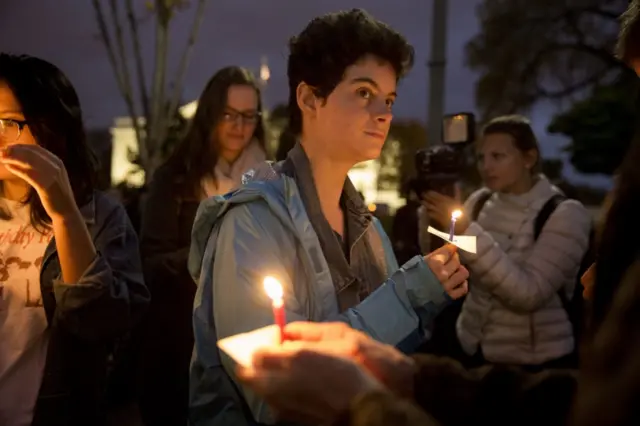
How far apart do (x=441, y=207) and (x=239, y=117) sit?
1317 millimetres

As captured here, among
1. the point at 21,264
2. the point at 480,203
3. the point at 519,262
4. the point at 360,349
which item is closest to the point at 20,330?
the point at 21,264

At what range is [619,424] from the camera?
32.2 inches

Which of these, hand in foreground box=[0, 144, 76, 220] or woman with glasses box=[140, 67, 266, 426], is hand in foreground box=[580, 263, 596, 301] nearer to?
hand in foreground box=[0, 144, 76, 220]

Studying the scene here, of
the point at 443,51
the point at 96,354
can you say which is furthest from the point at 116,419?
the point at 443,51

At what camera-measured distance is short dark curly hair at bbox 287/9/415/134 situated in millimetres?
2062

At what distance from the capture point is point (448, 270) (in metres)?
2.00

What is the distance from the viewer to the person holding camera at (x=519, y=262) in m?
3.45

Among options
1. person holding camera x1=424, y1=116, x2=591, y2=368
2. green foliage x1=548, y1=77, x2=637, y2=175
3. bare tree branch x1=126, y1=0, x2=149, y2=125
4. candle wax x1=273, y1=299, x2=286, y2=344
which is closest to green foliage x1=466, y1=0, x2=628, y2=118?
green foliage x1=548, y1=77, x2=637, y2=175

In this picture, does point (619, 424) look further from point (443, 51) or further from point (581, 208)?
point (443, 51)

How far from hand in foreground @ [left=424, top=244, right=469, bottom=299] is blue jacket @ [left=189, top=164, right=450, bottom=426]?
0.02 metres

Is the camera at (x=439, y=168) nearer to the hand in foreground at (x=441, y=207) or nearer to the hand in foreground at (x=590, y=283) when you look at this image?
the hand in foreground at (x=441, y=207)

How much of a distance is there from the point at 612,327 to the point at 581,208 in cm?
297

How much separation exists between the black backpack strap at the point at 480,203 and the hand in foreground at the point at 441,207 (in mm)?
491

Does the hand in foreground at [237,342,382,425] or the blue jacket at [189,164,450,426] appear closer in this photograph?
the hand in foreground at [237,342,382,425]
